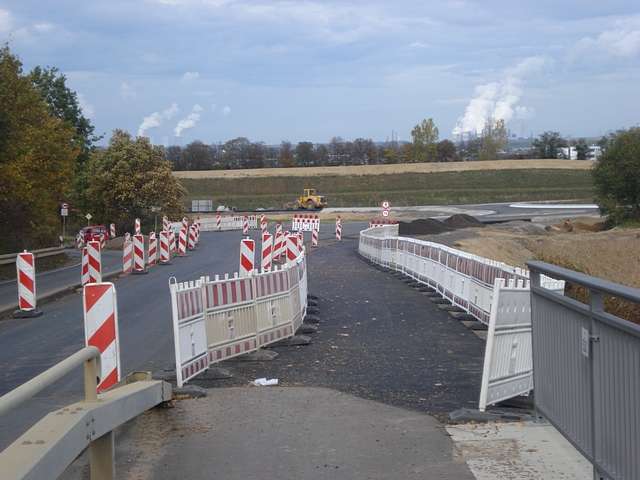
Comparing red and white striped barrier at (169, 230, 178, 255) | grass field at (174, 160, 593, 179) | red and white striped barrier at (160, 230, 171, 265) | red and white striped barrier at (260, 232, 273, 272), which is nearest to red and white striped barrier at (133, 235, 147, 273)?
red and white striped barrier at (160, 230, 171, 265)

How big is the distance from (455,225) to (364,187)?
231ft

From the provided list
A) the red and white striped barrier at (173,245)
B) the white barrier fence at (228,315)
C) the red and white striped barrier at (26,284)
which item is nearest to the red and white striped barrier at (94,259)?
the red and white striped barrier at (26,284)

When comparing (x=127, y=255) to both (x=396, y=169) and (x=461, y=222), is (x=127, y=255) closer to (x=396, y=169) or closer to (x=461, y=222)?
(x=461, y=222)

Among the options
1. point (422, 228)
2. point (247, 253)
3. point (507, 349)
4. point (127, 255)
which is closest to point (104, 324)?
point (507, 349)

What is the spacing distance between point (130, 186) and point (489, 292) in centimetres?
5422

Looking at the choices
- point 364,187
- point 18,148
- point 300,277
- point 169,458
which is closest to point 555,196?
point 364,187

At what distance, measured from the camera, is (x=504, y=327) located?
887 centimetres

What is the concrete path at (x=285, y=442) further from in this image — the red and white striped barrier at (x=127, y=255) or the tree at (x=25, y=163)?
the tree at (x=25, y=163)

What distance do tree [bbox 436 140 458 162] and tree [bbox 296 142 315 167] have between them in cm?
2469

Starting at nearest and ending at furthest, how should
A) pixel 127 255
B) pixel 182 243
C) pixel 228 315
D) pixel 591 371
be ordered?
1. pixel 591 371
2. pixel 228 315
3. pixel 127 255
4. pixel 182 243

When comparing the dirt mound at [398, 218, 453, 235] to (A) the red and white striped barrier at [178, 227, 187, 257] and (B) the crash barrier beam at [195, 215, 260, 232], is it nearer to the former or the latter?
(A) the red and white striped barrier at [178, 227, 187, 257]

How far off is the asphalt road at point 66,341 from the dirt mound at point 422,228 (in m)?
24.1

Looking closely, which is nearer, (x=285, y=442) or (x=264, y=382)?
(x=285, y=442)

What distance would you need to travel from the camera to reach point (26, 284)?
18656 millimetres
